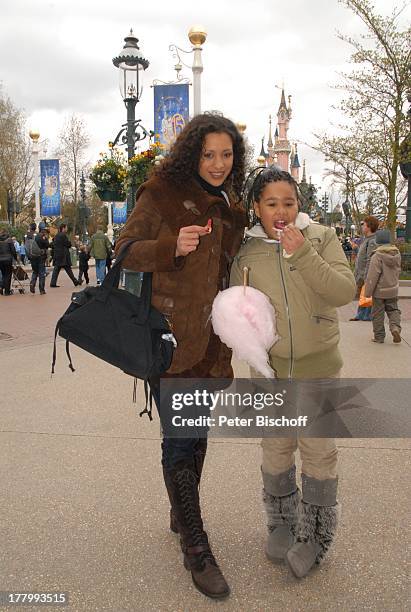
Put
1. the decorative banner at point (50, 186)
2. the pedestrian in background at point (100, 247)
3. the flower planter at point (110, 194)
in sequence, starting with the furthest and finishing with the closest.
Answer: the decorative banner at point (50, 186) → the pedestrian in background at point (100, 247) → the flower planter at point (110, 194)

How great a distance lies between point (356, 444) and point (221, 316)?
6.75ft

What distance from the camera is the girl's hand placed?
201 cm

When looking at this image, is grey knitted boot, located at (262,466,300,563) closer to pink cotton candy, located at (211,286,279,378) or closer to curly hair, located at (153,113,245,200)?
pink cotton candy, located at (211,286,279,378)

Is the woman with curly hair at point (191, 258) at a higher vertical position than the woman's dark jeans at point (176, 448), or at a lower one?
higher

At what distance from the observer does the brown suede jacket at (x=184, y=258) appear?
2.20 meters

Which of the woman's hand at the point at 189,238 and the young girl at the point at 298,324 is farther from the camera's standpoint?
the young girl at the point at 298,324

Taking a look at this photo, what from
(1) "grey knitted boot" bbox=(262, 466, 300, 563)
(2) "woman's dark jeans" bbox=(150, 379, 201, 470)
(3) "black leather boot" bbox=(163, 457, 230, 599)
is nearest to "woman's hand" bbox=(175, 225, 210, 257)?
(2) "woman's dark jeans" bbox=(150, 379, 201, 470)

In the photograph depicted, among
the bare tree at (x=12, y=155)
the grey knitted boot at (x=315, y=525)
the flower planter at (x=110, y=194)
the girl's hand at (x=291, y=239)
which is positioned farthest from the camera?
the bare tree at (x=12, y=155)

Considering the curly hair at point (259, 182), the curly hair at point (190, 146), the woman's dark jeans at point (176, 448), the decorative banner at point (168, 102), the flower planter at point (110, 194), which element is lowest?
the woman's dark jeans at point (176, 448)

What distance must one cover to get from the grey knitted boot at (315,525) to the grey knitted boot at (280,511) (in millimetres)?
71

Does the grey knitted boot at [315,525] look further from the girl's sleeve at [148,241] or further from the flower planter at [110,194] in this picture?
the flower planter at [110,194]

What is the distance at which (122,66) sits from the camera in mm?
9766

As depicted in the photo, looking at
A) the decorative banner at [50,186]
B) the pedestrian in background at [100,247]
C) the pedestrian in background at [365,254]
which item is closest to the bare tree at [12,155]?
the decorative banner at [50,186]

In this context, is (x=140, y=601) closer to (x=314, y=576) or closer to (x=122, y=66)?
(x=314, y=576)
